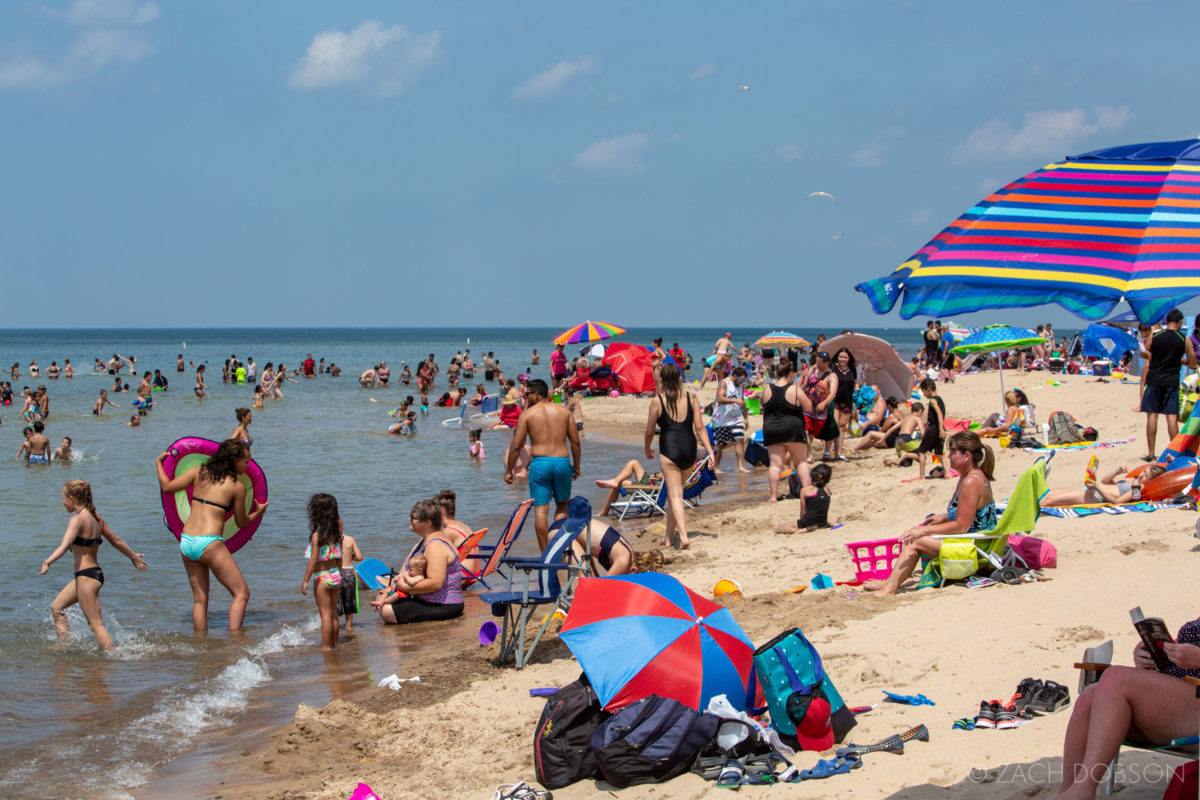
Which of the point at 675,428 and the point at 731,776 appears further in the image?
the point at 675,428

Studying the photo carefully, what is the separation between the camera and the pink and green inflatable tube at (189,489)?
23.7 ft

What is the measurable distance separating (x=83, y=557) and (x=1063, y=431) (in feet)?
34.8

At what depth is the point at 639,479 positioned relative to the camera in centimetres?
1093

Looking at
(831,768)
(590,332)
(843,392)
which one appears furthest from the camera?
(590,332)

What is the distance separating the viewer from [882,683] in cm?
457

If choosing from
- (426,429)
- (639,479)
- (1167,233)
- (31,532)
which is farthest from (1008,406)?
(426,429)

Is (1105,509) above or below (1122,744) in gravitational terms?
above

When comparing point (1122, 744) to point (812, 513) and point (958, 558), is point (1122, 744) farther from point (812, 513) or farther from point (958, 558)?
point (812, 513)

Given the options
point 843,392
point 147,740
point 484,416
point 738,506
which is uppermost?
point 843,392

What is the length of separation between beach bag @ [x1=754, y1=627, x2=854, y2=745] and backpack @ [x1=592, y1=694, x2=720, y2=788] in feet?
0.90

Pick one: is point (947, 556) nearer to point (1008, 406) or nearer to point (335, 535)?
point (335, 535)

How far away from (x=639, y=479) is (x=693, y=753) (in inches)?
277

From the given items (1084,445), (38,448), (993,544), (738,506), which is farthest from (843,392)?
(38,448)

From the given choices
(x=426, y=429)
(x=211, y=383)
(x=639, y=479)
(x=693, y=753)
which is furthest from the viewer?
(x=211, y=383)
